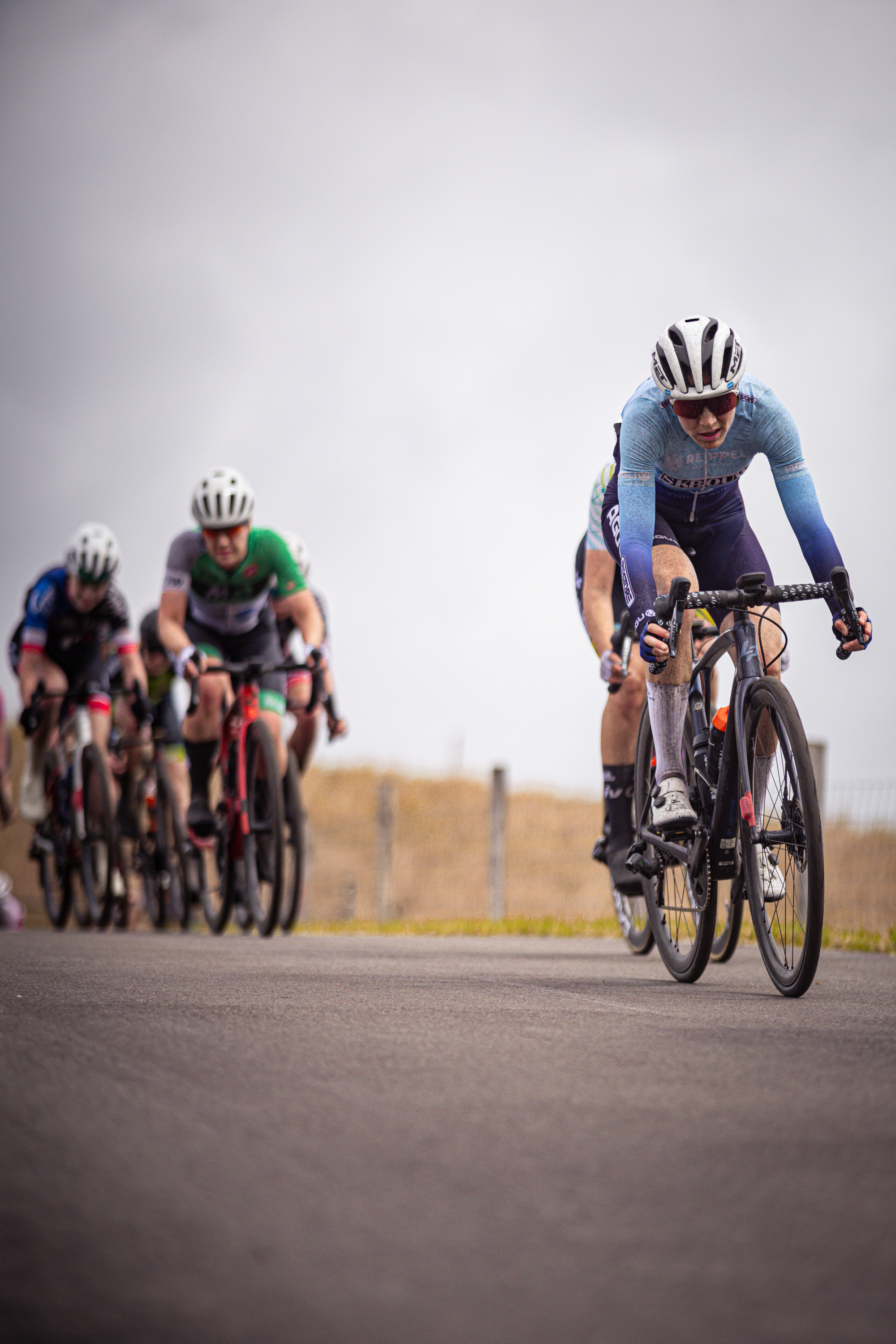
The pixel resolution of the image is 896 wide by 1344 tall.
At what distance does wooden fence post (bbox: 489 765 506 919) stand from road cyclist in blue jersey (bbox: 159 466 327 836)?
567 cm

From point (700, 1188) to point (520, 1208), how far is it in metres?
0.27

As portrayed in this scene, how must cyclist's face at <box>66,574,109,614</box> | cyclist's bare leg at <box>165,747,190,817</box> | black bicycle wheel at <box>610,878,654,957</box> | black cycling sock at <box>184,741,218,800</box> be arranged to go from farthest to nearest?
1. cyclist's face at <box>66,574,109,614</box>
2. cyclist's bare leg at <box>165,747,190,817</box>
3. black cycling sock at <box>184,741,218,800</box>
4. black bicycle wheel at <box>610,878,654,957</box>

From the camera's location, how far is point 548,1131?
2.19m

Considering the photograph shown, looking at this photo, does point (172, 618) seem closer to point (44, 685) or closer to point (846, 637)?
point (44, 685)

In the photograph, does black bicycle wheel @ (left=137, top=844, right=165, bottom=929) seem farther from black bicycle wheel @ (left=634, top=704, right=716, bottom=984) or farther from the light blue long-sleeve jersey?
the light blue long-sleeve jersey

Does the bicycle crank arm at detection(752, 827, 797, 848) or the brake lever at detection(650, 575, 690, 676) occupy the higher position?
the brake lever at detection(650, 575, 690, 676)

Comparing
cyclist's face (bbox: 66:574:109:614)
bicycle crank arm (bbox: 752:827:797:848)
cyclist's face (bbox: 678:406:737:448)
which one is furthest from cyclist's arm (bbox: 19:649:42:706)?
bicycle crank arm (bbox: 752:827:797:848)

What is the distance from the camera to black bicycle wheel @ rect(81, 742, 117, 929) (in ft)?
31.9

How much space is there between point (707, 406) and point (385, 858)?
11.7 metres

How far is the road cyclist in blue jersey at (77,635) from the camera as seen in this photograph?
10156 mm

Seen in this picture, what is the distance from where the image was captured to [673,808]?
4844 mm

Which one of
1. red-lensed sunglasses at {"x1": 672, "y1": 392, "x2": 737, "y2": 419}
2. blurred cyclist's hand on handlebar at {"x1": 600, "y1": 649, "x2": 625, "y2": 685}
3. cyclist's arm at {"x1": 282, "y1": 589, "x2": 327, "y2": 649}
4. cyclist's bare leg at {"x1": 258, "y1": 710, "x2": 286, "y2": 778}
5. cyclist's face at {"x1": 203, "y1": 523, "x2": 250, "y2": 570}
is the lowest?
cyclist's bare leg at {"x1": 258, "y1": 710, "x2": 286, "y2": 778}

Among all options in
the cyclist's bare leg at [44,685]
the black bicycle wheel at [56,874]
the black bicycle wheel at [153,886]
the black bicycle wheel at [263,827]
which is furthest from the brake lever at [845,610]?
the black bicycle wheel at [56,874]

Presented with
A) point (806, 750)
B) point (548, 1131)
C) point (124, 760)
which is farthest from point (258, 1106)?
point (124, 760)
